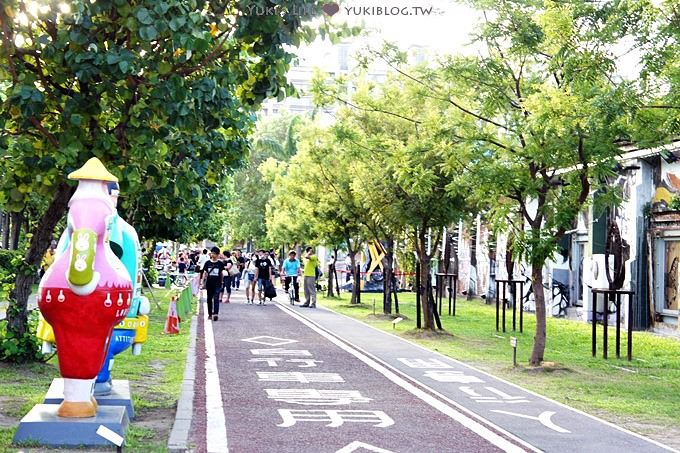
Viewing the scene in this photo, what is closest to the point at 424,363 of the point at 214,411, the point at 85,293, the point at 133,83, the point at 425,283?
the point at 214,411

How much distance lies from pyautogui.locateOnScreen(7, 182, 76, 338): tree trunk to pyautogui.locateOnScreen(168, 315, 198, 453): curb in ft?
7.76

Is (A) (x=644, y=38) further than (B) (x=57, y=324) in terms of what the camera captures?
Yes

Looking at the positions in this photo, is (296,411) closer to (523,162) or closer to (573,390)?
(573,390)

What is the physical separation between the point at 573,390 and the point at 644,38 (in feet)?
16.5

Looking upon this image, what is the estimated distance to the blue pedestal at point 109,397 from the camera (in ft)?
28.7

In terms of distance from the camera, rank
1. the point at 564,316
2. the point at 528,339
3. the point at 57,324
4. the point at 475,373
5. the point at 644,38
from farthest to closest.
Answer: the point at 564,316 < the point at 528,339 < the point at 475,373 < the point at 644,38 < the point at 57,324

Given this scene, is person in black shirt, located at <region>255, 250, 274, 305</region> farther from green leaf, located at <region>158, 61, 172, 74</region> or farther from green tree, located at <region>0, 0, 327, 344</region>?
green leaf, located at <region>158, 61, 172, 74</region>

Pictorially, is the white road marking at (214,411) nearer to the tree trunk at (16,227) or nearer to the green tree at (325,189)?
the green tree at (325,189)

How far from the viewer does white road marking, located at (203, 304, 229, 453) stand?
8.62 metres

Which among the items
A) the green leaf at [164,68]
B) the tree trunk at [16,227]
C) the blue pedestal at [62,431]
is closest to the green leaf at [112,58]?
the green leaf at [164,68]

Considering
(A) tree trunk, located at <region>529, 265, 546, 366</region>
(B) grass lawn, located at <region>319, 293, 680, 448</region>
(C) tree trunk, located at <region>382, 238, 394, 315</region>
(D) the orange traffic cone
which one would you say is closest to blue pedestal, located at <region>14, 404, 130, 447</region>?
(B) grass lawn, located at <region>319, 293, 680, 448</region>

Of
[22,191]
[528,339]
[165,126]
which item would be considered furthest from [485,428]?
[528,339]

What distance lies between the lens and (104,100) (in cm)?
1118

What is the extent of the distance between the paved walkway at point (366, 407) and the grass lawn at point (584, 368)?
1.86 feet
